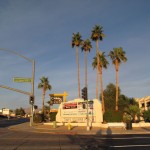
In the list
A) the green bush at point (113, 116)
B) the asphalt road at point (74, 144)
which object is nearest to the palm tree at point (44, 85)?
the green bush at point (113, 116)

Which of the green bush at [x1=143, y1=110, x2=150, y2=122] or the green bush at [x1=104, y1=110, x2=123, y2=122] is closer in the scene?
the green bush at [x1=143, y1=110, x2=150, y2=122]

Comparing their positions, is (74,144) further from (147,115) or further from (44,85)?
(44,85)

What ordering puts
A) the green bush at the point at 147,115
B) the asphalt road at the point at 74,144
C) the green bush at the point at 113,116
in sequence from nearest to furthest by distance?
the asphalt road at the point at 74,144 < the green bush at the point at 147,115 < the green bush at the point at 113,116

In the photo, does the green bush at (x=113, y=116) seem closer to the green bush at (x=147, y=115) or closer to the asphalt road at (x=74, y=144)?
the green bush at (x=147, y=115)

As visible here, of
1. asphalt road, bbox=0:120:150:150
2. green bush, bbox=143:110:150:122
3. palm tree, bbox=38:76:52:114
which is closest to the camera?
asphalt road, bbox=0:120:150:150

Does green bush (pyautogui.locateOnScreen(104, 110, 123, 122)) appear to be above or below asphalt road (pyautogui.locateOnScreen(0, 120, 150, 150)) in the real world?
above

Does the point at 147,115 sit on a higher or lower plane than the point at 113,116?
higher

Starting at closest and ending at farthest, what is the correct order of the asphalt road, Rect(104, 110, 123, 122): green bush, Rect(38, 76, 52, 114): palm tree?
the asphalt road, Rect(104, 110, 123, 122): green bush, Rect(38, 76, 52, 114): palm tree

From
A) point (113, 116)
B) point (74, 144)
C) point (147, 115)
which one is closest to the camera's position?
point (74, 144)

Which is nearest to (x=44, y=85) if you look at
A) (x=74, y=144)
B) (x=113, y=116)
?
(x=113, y=116)

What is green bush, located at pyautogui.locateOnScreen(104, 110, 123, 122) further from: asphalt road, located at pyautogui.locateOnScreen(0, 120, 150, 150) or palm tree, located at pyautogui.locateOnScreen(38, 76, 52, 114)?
palm tree, located at pyautogui.locateOnScreen(38, 76, 52, 114)

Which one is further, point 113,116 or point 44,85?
point 44,85

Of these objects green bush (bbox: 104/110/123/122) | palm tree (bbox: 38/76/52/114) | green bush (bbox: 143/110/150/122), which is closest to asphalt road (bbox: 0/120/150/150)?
green bush (bbox: 143/110/150/122)

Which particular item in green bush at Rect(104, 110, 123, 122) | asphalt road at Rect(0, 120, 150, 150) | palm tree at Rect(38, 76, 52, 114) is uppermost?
palm tree at Rect(38, 76, 52, 114)
